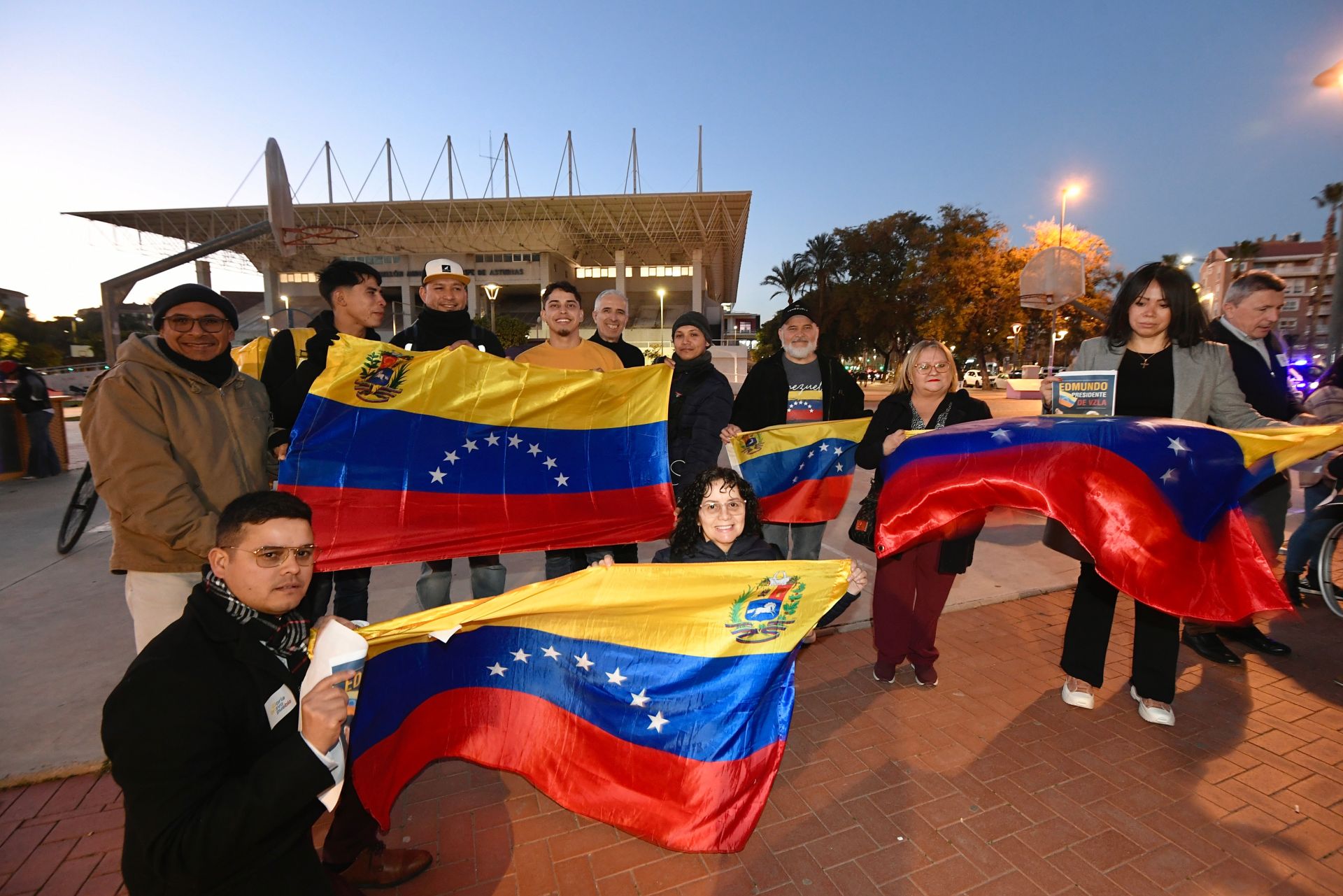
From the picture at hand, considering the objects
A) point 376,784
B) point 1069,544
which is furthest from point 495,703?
point 1069,544

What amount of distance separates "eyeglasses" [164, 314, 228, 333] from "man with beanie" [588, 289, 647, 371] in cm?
255

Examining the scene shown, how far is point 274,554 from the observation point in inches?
68.8

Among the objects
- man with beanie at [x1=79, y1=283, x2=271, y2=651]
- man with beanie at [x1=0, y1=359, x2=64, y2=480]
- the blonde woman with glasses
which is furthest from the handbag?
man with beanie at [x1=0, y1=359, x2=64, y2=480]

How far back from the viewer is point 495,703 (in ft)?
8.67

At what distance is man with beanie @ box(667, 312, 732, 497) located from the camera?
4.43 metres

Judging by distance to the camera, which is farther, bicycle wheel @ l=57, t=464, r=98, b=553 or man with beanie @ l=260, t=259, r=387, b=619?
bicycle wheel @ l=57, t=464, r=98, b=553

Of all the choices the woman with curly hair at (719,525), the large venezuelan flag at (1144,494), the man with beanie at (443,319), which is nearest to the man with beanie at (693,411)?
the woman with curly hair at (719,525)

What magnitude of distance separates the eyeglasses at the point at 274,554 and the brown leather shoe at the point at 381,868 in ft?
4.96

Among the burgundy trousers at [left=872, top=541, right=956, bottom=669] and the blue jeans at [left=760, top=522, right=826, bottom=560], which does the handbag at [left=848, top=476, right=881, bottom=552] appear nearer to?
the burgundy trousers at [left=872, top=541, right=956, bottom=669]

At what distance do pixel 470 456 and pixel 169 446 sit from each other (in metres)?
1.47

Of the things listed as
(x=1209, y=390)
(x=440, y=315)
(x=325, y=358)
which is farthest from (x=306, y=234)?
(x=1209, y=390)

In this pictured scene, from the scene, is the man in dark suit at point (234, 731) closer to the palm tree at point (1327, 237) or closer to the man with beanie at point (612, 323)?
the man with beanie at point (612, 323)

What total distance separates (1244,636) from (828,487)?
3229mm

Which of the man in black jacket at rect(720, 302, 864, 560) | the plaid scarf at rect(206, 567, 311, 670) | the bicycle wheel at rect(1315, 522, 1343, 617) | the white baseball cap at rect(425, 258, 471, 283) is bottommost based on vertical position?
the bicycle wheel at rect(1315, 522, 1343, 617)
